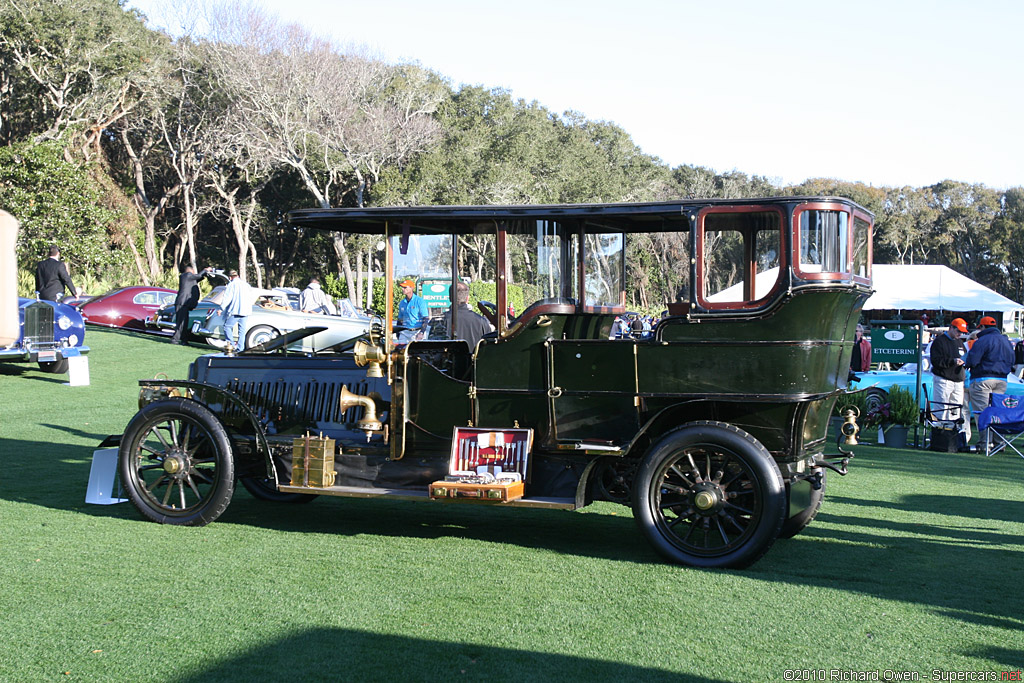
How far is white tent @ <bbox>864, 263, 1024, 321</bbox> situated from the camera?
29672mm

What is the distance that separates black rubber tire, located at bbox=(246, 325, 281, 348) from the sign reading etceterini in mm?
11218

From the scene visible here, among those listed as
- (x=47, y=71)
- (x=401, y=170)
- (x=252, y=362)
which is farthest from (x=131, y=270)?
(x=252, y=362)

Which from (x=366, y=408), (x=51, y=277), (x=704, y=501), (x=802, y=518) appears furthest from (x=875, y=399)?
(x=51, y=277)

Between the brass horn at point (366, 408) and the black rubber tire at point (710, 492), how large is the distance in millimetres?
1881

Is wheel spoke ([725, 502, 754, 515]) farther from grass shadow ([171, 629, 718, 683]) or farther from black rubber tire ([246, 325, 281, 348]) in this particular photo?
black rubber tire ([246, 325, 281, 348])

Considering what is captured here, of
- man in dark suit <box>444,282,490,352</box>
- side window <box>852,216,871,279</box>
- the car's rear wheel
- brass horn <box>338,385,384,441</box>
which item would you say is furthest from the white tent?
brass horn <box>338,385,384,441</box>

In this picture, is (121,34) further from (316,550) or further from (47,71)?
(316,550)

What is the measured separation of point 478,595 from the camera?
5.16m

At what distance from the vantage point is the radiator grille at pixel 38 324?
15.1m

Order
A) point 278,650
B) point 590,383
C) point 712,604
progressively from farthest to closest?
point 590,383
point 712,604
point 278,650

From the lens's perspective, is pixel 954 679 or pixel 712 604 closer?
pixel 954 679

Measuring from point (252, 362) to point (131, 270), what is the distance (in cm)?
3100

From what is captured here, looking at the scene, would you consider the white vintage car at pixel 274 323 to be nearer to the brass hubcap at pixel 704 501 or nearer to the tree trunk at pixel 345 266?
the brass hubcap at pixel 704 501

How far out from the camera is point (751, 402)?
575cm
